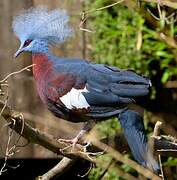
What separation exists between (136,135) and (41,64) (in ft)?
1.74

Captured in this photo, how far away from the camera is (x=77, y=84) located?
3.02 metres

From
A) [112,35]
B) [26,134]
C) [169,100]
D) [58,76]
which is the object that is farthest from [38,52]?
[169,100]

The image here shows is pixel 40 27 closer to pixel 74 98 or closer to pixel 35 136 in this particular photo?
pixel 74 98

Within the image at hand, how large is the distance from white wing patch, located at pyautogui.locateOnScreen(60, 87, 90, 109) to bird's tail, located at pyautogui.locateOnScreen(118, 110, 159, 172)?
180 mm

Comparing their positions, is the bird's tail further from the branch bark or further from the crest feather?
the crest feather

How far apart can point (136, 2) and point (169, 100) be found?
1855mm

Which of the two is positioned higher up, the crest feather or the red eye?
the crest feather

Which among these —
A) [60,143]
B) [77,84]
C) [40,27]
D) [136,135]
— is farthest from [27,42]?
[136,135]

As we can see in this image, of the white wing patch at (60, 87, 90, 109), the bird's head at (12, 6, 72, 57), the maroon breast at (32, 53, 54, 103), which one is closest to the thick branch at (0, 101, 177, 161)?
the white wing patch at (60, 87, 90, 109)

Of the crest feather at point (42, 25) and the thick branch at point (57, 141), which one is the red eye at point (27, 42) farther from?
the thick branch at point (57, 141)

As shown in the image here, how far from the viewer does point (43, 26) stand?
2.96m

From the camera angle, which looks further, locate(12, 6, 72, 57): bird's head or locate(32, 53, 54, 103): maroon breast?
locate(32, 53, 54, 103): maroon breast

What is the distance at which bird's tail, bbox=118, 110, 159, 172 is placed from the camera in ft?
9.14

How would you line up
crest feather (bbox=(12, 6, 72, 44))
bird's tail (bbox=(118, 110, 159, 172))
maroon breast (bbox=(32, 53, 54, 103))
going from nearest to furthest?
1. bird's tail (bbox=(118, 110, 159, 172))
2. crest feather (bbox=(12, 6, 72, 44))
3. maroon breast (bbox=(32, 53, 54, 103))
